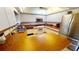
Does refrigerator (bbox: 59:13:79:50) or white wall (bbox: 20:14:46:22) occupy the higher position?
white wall (bbox: 20:14:46:22)

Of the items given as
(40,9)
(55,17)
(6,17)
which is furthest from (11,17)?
(55,17)

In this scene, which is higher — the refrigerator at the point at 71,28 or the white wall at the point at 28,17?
the white wall at the point at 28,17

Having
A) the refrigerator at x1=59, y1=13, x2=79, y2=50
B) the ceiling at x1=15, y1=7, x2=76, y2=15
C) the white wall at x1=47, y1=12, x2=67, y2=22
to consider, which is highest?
the ceiling at x1=15, y1=7, x2=76, y2=15

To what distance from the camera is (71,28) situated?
105 cm

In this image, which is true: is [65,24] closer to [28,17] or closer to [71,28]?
[71,28]

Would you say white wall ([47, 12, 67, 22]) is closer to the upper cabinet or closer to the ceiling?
the ceiling

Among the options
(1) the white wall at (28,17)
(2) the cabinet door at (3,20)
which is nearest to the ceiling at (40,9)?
(1) the white wall at (28,17)

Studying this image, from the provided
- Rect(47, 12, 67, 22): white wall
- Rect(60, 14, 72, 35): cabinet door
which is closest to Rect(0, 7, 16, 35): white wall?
Rect(47, 12, 67, 22): white wall

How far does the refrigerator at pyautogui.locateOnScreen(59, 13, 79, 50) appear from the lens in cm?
100

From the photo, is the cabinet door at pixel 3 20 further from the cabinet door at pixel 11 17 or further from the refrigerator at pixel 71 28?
the refrigerator at pixel 71 28

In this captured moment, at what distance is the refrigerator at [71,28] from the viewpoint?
100cm

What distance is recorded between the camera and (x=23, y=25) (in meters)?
1.04
